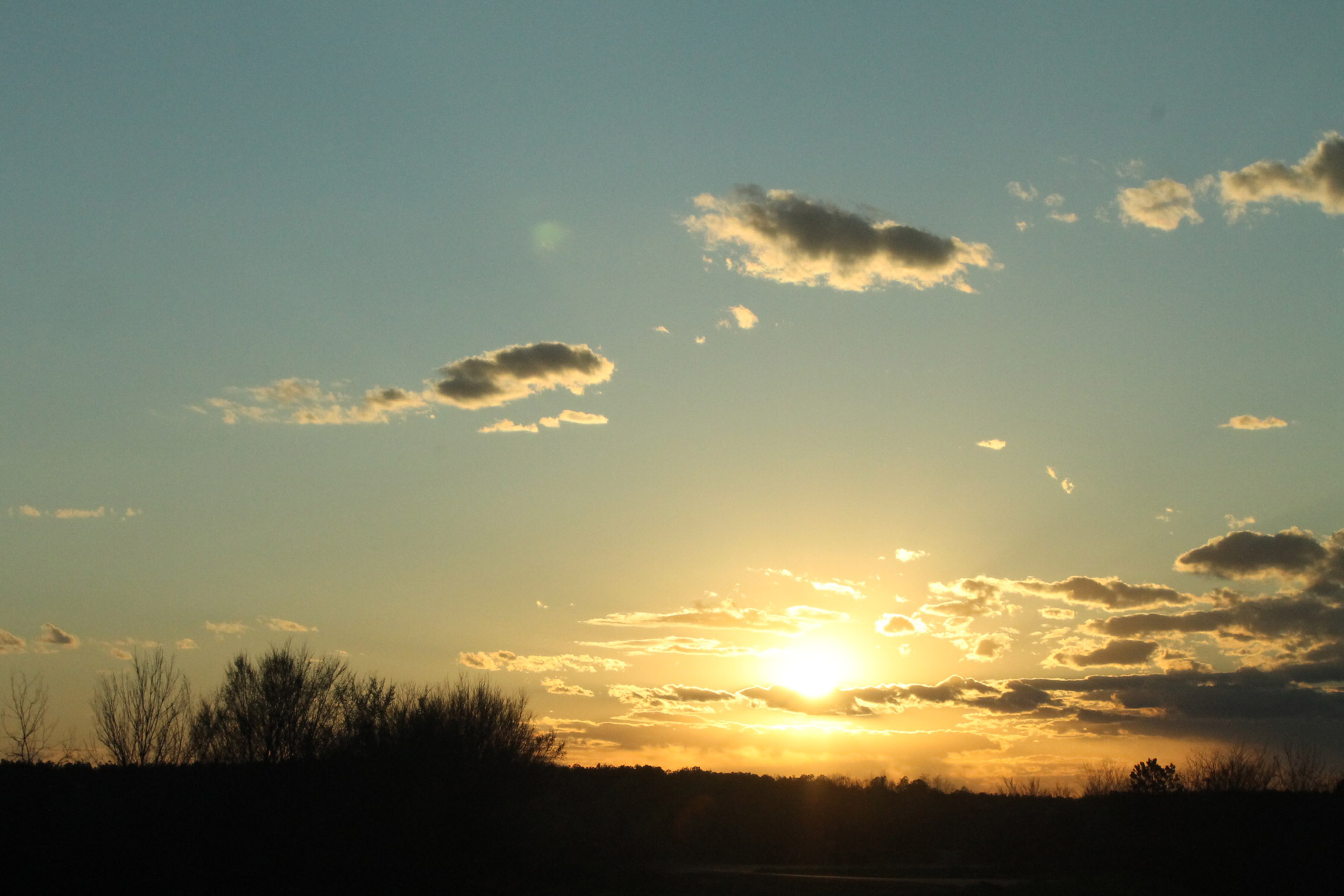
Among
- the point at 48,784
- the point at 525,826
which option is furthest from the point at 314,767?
the point at 48,784

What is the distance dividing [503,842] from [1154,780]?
136 ft

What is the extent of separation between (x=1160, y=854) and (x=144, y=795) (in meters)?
46.6

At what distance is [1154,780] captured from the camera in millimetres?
61719

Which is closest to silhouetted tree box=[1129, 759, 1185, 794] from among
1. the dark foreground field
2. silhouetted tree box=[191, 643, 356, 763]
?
the dark foreground field

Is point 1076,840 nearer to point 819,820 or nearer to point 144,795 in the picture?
point 819,820


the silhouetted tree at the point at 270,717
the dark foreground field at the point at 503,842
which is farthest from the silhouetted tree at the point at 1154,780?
the silhouetted tree at the point at 270,717

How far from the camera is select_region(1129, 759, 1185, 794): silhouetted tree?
200 feet

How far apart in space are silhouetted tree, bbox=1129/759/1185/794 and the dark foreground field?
32.5 inches

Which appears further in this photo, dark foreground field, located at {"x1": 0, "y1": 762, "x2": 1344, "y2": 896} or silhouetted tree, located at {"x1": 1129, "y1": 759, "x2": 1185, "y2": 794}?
silhouetted tree, located at {"x1": 1129, "y1": 759, "x2": 1185, "y2": 794}

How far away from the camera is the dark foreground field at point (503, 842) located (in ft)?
116

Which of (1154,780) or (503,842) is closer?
(503,842)

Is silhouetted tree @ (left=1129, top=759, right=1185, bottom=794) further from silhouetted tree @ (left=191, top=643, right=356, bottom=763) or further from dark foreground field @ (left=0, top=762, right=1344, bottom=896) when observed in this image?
silhouetted tree @ (left=191, top=643, right=356, bottom=763)

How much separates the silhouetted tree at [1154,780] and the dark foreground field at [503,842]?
32.5 inches

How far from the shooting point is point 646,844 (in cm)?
6431
